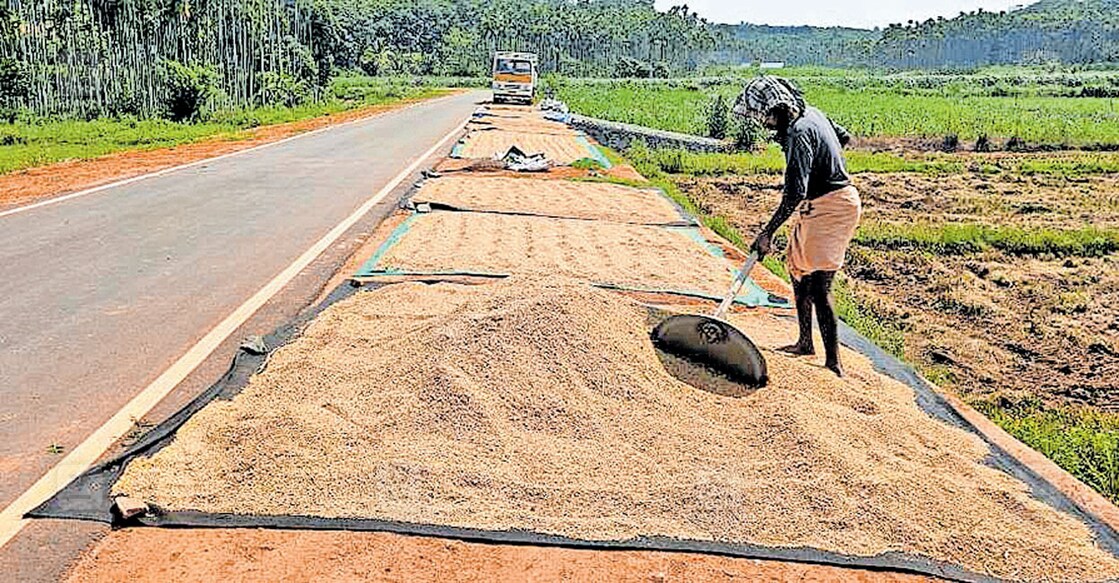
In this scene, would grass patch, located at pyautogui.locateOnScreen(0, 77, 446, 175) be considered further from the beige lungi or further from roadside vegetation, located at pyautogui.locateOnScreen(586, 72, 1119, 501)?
the beige lungi

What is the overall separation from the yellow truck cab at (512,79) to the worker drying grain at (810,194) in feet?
122

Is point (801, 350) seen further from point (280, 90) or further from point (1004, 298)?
point (280, 90)

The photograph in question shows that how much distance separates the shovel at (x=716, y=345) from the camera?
4539 millimetres

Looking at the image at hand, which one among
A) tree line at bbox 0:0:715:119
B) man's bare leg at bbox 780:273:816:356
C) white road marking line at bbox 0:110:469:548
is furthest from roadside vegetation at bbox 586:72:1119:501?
tree line at bbox 0:0:715:119

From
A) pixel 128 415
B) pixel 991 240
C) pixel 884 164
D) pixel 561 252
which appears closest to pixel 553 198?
pixel 561 252

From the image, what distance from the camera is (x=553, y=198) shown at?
11.4 metres

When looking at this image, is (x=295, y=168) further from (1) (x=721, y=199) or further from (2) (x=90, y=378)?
(2) (x=90, y=378)

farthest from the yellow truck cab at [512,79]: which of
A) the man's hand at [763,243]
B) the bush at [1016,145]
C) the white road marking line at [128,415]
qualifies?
the man's hand at [763,243]

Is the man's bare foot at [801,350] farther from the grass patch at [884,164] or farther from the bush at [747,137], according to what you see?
the bush at [747,137]

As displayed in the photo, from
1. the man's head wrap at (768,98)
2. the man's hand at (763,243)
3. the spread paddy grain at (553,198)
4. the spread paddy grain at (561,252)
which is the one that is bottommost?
the spread paddy grain at (553,198)

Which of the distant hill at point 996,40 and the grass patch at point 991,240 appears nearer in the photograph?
the grass patch at point 991,240

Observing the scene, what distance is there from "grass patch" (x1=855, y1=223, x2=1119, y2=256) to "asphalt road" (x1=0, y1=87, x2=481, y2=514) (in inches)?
242

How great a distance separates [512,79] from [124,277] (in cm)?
3583

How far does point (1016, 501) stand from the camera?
3.63 meters
